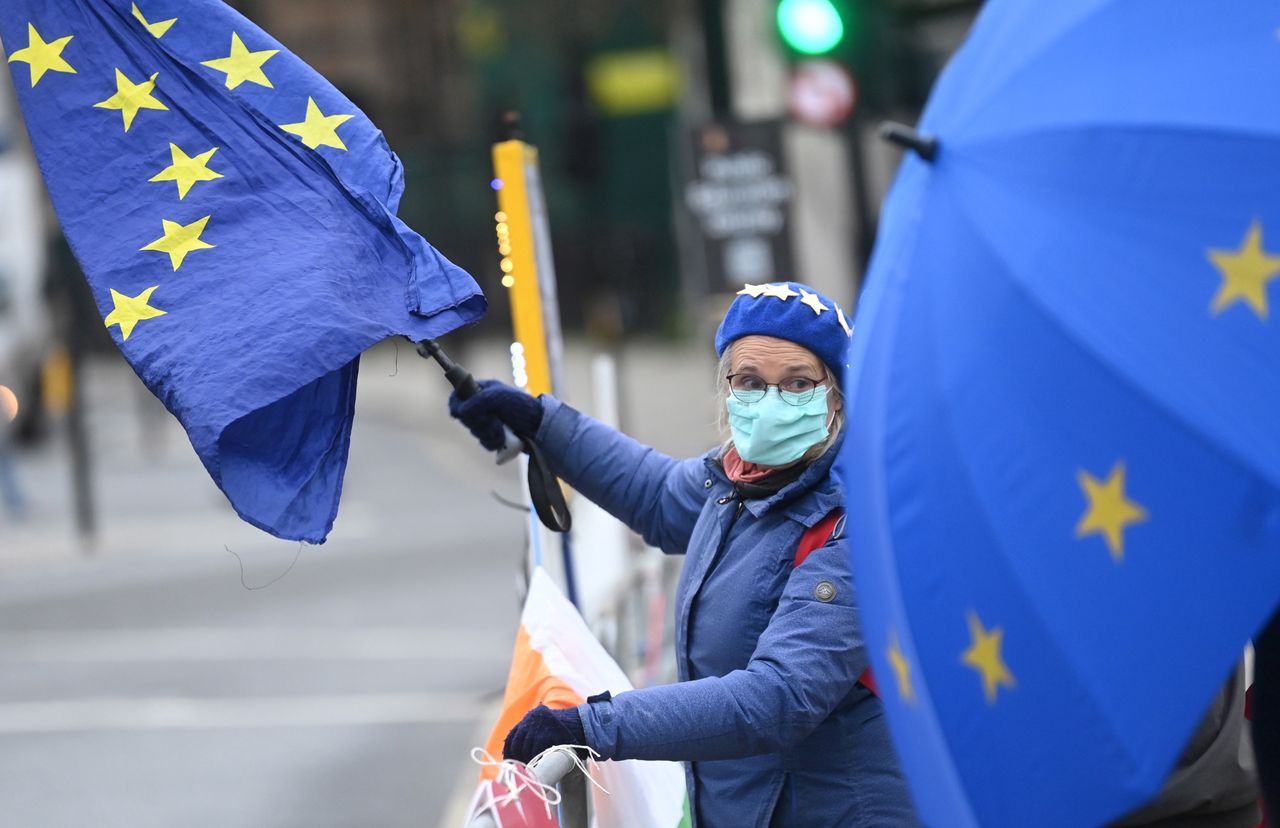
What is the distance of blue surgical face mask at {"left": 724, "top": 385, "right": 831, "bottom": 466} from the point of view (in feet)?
9.53

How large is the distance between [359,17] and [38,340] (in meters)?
12.9

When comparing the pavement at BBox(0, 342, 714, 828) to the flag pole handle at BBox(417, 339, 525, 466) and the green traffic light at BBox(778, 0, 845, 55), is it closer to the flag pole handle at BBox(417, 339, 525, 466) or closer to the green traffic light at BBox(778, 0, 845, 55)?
the flag pole handle at BBox(417, 339, 525, 466)

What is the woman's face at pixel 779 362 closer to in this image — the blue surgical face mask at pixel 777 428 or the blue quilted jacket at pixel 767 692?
the blue surgical face mask at pixel 777 428

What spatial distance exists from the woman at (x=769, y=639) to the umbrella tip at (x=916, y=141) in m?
0.69

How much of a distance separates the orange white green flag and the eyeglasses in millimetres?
572

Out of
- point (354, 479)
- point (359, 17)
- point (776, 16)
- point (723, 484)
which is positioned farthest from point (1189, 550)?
point (359, 17)

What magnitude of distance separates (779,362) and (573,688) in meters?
0.69

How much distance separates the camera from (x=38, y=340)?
75.9 feet

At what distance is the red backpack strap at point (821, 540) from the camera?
2.84 meters

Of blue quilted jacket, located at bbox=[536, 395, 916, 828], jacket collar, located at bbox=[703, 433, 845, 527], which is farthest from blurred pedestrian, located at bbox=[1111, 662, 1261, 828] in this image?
jacket collar, located at bbox=[703, 433, 845, 527]

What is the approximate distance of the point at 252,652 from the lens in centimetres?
1074

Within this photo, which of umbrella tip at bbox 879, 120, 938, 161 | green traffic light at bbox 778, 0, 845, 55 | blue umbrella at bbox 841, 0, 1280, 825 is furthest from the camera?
green traffic light at bbox 778, 0, 845, 55

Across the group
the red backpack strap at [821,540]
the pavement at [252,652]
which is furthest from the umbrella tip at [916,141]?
the pavement at [252,652]

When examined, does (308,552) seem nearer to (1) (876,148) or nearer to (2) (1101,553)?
(1) (876,148)
